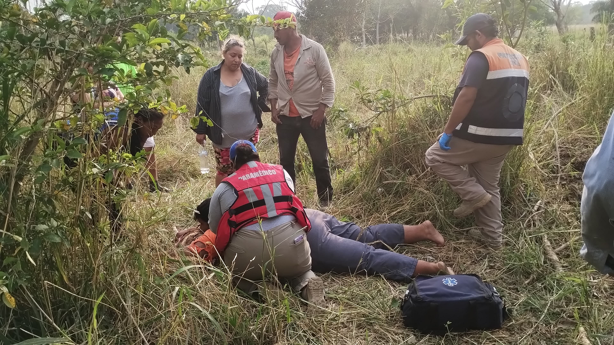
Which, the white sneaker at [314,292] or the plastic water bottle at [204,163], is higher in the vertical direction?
the plastic water bottle at [204,163]

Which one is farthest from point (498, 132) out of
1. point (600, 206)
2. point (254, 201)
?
point (600, 206)

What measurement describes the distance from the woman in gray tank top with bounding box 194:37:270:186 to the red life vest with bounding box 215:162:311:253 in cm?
127

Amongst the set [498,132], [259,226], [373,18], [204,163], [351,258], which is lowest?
[351,258]

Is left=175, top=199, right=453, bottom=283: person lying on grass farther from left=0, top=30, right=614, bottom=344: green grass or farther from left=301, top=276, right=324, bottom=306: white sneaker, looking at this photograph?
left=301, top=276, right=324, bottom=306: white sneaker

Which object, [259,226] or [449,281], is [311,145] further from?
[449,281]

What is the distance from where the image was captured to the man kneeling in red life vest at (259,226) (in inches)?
101

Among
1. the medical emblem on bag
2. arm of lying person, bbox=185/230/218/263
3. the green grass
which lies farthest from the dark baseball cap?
arm of lying person, bbox=185/230/218/263

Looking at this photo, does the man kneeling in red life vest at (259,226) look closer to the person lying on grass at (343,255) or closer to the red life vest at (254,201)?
the red life vest at (254,201)

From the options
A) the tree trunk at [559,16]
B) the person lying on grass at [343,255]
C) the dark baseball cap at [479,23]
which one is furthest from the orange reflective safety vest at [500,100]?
the tree trunk at [559,16]

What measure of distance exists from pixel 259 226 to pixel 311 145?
1.71m

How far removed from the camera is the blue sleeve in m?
3.02

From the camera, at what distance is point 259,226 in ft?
8.32

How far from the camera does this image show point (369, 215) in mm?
3928

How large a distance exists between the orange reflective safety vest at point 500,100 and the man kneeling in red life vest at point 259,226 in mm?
1411
